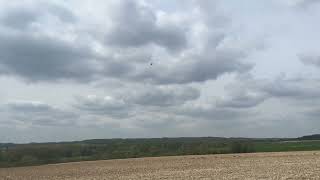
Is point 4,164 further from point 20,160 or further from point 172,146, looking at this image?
point 172,146

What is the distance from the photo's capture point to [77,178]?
153 feet

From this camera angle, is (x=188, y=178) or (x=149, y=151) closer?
(x=188, y=178)

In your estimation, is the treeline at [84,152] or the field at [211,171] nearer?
the field at [211,171]

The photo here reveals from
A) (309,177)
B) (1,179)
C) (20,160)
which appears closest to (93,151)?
(20,160)

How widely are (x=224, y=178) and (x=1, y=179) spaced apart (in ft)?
92.0

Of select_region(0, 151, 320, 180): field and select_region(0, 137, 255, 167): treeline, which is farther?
select_region(0, 137, 255, 167): treeline

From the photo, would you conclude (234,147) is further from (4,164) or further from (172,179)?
(172,179)

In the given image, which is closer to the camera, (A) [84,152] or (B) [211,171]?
(B) [211,171]

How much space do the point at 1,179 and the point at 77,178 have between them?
10973 mm

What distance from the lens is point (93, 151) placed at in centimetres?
12081

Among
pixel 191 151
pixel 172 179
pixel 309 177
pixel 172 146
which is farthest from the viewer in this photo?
pixel 172 146

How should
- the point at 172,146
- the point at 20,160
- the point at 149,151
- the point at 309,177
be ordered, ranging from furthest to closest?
the point at 172,146
the point at 149,151
the point at 20,160
the point at 309,177

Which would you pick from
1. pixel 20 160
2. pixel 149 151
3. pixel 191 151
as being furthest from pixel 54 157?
pixel 191 151

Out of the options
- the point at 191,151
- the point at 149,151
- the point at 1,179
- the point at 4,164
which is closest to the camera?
the point at 1,179
